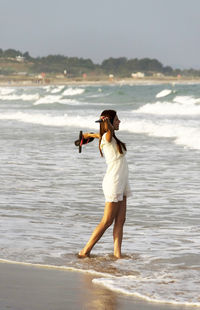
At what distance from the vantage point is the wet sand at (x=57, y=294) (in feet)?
16.2

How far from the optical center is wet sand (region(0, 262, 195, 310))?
195 inches

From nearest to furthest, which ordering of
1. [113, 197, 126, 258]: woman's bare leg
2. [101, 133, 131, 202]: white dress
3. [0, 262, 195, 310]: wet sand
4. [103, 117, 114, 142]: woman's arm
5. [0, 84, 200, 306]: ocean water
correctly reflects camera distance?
[0, 262, 195, 310]: wet sand → [0, 84, 200, 306]: ocean water → [103, 117, 114, 142]: woman's arm → [101, 133, 131, 202]: white dress → [113, 197, 126, 258]: woman's bare leg

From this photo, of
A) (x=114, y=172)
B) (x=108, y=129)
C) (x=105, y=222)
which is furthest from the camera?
(x=105, y=222)

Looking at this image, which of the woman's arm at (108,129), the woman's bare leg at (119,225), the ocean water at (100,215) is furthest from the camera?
the woman's bare leg at (119,225)

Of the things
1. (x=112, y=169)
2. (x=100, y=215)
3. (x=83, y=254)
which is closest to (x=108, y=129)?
(x=112, y=169)

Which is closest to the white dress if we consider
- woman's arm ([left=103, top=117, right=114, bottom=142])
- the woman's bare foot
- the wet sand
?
woman's arm ([left=103, top=117, right=114, bottom=142])

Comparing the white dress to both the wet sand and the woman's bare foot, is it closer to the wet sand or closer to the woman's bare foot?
the woman's bare foot

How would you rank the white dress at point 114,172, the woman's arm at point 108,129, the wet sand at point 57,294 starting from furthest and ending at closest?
the white dress at point 114,172, the woman's arm at point 108,129, the wet sand at point 57,294

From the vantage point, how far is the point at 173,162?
1504 cm

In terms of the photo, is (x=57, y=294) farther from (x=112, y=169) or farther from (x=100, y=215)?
(x=100, y=215)

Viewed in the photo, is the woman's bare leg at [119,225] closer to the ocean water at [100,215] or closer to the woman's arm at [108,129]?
the ocean water at [100,215]

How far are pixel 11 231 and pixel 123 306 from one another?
2965 millimetres

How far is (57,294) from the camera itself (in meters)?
5.25

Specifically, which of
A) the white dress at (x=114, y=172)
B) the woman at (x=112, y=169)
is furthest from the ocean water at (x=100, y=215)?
the white dress at (x=114, y=172)
